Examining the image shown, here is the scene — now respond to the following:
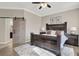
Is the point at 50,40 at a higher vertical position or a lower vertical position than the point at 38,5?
lower

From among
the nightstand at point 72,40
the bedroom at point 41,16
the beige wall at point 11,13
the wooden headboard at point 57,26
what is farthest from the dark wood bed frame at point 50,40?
the beige wall at point 11,13

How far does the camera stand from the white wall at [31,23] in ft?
10.1

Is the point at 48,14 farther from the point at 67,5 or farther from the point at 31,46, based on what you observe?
the point at 31,46

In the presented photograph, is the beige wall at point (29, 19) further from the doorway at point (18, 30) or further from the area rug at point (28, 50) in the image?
the area rug at point (28, 50)

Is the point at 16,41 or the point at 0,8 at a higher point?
the point at 0,8

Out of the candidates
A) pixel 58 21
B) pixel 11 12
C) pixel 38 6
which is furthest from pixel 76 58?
pixel 11 12

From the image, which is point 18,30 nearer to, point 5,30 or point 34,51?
point 5,30

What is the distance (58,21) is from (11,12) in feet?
4.50

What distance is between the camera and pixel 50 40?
9.87ft

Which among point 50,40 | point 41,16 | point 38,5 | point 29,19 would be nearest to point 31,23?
point 29,19

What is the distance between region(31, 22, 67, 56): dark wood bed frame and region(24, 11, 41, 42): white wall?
15 cm

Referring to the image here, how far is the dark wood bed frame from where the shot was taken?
9.35 feet

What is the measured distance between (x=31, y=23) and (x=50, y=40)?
0.73 meters

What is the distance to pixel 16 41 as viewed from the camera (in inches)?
120
